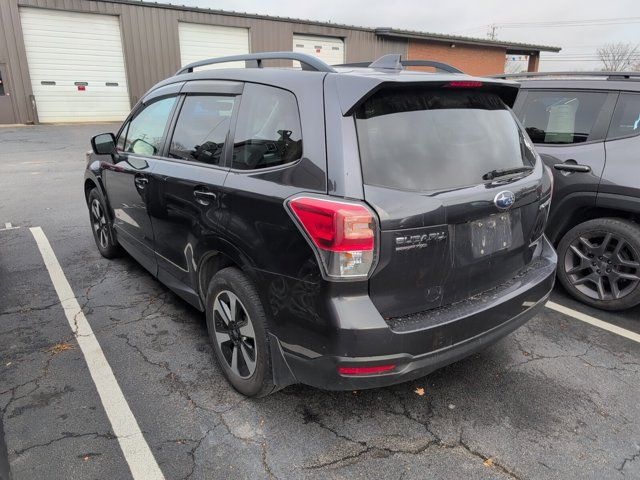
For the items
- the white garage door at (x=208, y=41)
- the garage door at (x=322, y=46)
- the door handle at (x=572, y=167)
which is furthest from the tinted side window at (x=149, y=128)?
the garage door at (x=322, y=46)

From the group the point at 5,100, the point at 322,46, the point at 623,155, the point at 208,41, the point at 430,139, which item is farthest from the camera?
the point at 322,46

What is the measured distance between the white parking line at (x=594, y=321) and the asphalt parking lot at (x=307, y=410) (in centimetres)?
6

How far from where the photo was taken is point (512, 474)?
88.4 inches

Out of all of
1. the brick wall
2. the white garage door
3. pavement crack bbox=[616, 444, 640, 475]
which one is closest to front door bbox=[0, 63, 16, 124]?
the white garage door

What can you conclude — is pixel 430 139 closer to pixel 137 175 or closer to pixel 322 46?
pixel 137 175

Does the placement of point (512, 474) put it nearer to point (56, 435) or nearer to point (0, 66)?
point (56, 435)

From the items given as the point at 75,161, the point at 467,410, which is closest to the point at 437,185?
Result: the point at 467,410

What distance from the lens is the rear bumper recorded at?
2.08 metres

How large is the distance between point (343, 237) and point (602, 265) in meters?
2.90

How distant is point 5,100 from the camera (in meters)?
18.9

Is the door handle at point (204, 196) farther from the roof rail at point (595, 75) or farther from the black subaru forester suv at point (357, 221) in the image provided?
the roof rail at point (595, 75)

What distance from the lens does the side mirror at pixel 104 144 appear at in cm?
432

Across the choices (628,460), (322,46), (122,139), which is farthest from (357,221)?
(322,46)

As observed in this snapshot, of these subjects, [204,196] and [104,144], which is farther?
[104,144]
